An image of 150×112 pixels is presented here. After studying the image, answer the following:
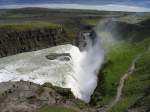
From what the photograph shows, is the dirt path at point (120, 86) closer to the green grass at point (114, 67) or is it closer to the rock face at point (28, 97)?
the green grass at point (114, 67)

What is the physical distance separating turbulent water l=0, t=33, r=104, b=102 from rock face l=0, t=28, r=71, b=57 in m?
8.99

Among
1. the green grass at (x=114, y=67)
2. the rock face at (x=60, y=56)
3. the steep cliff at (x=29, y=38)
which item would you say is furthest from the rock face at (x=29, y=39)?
the green grass at (x=114, y=67)

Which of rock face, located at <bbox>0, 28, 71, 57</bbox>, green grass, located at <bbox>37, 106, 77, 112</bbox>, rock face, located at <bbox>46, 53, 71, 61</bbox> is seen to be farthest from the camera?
rock face, located at <bbox>0, 28, 71, 57</bbox>

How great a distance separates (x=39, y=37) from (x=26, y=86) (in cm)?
6918

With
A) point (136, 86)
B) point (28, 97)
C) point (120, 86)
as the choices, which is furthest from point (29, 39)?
point (28, 97)

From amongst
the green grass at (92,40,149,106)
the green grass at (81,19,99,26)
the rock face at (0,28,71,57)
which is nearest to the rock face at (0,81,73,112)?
the green grass at (92,40,149,106)

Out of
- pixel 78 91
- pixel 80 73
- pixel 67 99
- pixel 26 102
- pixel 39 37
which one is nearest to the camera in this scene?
pixel 26 102

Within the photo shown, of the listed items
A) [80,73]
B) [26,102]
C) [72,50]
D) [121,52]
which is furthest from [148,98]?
[72,50]

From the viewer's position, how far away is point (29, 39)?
140 metres

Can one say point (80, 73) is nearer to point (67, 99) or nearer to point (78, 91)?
point (78, 91)

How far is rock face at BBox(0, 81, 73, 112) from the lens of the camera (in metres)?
64.3

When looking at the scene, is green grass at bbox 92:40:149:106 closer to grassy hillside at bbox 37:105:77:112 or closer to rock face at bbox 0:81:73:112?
rock face at bbox 0:81:73:112

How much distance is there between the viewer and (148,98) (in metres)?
69.8

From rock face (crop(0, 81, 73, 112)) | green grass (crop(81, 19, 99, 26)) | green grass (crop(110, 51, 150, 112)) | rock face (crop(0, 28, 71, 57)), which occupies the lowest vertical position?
green grass (crop(81, 19, 99, 26))
